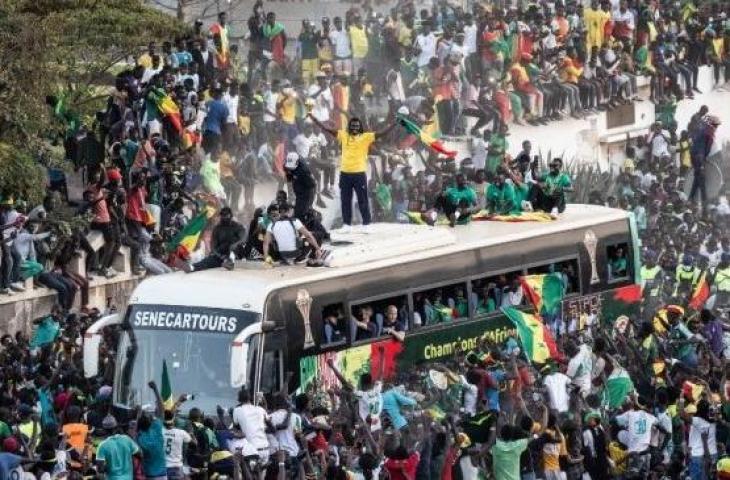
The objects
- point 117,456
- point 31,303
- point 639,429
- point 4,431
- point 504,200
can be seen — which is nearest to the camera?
point 117,456

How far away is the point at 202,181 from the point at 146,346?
8.74 meters

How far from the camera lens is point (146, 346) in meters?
22.6

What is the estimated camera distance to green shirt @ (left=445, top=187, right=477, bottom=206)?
2639 centimetres

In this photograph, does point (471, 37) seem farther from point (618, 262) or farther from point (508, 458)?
point (508, 458)

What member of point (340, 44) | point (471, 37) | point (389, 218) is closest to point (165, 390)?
point (389, 218)

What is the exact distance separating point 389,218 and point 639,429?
39.7 ft

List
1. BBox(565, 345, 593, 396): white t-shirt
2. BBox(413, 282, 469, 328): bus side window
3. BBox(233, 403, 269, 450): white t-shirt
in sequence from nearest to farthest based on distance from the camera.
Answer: BBox(233, 403, 269, 450): white t-shirt, BBox(565, 345, 593, 396): white t-shirt, BBox(413, 282, 469, 328): bus side window

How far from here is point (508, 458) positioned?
2006 centimetres

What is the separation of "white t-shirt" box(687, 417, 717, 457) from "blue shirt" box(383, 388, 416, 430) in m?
2.59

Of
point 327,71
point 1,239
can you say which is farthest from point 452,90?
point 1,239

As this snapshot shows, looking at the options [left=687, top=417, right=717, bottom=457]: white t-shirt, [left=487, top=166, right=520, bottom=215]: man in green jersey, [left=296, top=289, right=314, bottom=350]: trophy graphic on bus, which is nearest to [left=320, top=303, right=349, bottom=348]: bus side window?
[left=296, top=289, right=314, bottom=350]: trophy graphic on bus

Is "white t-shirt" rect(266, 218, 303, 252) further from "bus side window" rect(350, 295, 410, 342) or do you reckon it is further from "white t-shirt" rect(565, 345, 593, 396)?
"white t-shirt" rect(565, 345, 593, 396)

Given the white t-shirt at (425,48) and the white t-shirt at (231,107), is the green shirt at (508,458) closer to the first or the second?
the white t-shirt at (231,107)

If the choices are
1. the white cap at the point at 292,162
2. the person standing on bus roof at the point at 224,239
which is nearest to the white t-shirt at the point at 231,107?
the white cap at the point at 292,162
